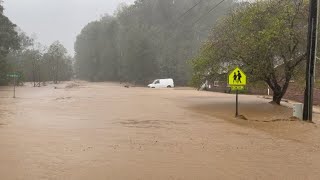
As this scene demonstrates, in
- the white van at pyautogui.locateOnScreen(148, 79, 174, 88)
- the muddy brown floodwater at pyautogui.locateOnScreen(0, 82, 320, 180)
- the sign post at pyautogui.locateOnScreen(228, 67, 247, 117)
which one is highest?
the sign post at pyautogui.locateOnScreen(228, 67, 247, 117)

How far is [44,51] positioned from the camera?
99375mm

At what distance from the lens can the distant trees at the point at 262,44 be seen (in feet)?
82.6

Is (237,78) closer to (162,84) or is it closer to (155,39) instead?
(162,84)

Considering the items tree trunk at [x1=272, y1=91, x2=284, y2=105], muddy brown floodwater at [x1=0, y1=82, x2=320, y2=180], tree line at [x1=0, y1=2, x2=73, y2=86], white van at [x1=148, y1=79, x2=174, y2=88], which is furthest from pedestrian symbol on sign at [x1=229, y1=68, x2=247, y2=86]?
tree line at [x1=0, y1=2, x2=73, y2=86]

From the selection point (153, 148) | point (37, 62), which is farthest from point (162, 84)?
point (153, 148)

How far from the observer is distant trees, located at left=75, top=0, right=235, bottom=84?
265 ft

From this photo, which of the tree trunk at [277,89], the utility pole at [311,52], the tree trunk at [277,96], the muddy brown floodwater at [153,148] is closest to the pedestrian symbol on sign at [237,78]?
the muddy brown floodwater at [153,148]

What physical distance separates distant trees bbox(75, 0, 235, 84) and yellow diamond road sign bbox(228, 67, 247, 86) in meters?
50.1

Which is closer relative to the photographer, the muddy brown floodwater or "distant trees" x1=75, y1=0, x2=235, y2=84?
the muddy brown floodwater

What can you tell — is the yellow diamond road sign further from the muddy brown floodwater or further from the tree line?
the tree line

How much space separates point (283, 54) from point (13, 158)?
18.8 meters

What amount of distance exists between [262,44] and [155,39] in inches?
2351

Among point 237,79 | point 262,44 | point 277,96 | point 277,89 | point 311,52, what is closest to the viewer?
point 311,52

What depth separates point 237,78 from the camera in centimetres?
2106
